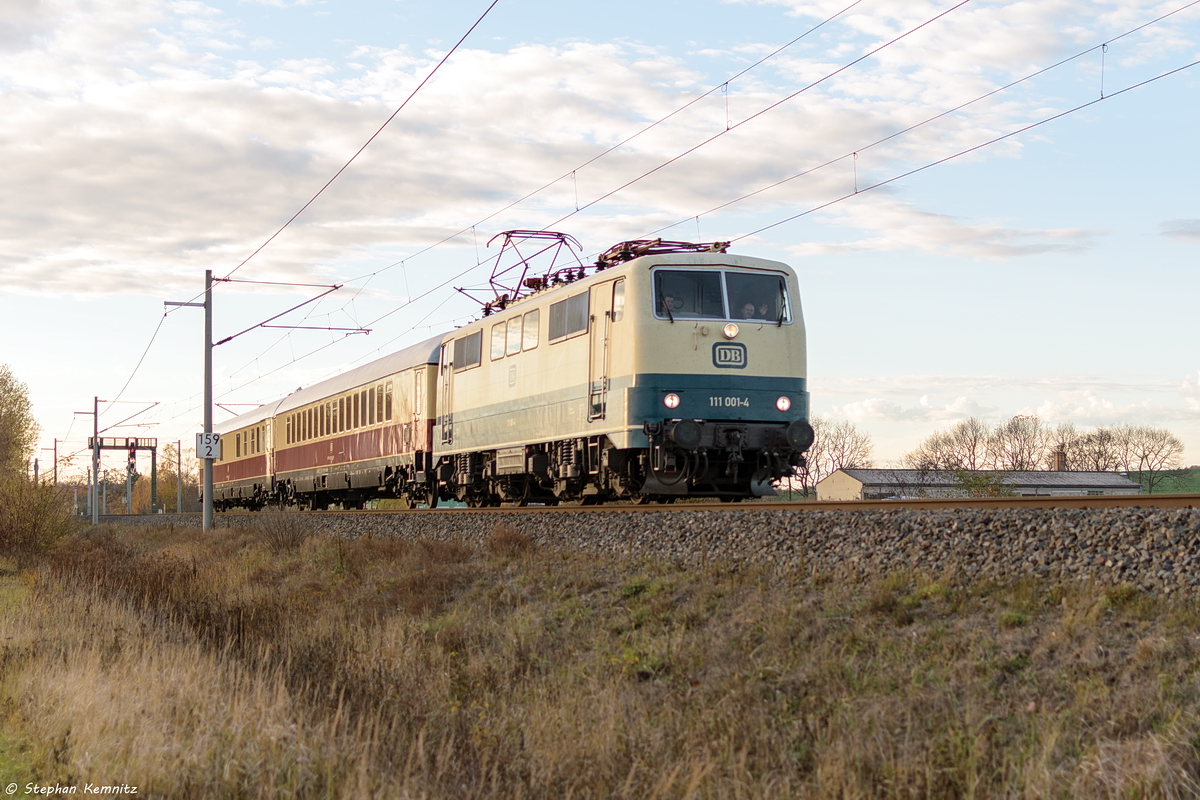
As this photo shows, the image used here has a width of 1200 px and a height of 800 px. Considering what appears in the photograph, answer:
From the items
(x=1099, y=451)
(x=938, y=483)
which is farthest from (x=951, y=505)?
(x=1099, y=451)

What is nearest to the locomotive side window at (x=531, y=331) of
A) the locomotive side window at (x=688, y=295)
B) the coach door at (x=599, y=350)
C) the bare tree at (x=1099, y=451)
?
the coach door at (x=599, y=350)

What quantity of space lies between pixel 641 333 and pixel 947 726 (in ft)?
30.0

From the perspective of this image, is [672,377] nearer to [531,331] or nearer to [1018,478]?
[531,331]

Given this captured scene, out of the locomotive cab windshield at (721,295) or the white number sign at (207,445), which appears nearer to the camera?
the locomotive cab windshield at (721,295)

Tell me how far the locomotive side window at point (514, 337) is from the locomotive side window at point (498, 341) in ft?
0.73

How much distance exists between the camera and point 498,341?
2019 cm

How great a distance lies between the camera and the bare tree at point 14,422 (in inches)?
3147

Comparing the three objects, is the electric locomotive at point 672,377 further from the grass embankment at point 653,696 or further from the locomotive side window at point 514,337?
the grass embankment at point 653,696

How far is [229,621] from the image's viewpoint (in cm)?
1270

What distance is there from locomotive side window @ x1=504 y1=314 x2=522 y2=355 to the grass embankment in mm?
7376

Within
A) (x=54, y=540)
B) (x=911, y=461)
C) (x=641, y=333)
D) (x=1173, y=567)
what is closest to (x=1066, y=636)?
(x=1173, y=567)

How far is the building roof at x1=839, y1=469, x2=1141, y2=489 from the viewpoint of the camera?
247 ft

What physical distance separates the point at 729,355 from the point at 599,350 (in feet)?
6.23

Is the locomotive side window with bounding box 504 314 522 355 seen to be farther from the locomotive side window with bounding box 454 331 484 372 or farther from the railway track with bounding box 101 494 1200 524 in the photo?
the railway track with bounding box 101 494 1200 524
